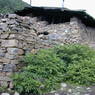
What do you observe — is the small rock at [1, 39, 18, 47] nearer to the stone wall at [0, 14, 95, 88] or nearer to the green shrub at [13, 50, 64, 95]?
the stone wall at [0, 14, 95, 88]

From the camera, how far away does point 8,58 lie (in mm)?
6199

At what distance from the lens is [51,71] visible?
6.29m

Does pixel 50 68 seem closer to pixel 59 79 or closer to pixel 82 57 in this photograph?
pixel 59 79

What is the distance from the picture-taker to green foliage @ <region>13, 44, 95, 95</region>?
5.84m

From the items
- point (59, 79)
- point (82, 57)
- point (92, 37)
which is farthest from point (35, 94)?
point (92, 37)

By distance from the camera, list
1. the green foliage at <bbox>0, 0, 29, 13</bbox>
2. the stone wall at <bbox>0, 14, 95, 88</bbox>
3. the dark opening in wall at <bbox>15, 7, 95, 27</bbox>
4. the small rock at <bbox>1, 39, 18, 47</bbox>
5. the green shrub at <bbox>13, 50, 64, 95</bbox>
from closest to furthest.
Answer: the green shrub at <bbox>13, 50, 64, 95</bbox>, the stone wall at <bbox>0, 14, 95, 88</bbox>, the small rock at <bbox>1, 39, 18, 47</bbox>, the dark opening in wall at <bbox>15, 7, 95, 27</bbox>, the green foliage at <bbox>0, 0, 29, 13</bbox>

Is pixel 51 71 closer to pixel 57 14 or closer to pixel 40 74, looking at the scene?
pixel 40 74

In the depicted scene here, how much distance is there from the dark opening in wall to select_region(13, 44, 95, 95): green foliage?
12.8 ft

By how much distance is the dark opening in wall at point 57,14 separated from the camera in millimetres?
10867

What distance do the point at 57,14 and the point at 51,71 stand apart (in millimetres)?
5684

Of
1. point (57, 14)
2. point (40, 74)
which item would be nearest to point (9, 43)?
point (40, 74)

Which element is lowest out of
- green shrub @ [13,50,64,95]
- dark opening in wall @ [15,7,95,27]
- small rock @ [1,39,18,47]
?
green shrub @ [13,50,64,95]

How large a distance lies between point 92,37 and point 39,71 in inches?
277

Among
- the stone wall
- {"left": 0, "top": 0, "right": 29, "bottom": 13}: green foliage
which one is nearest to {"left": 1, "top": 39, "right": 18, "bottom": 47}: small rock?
the stone wall
